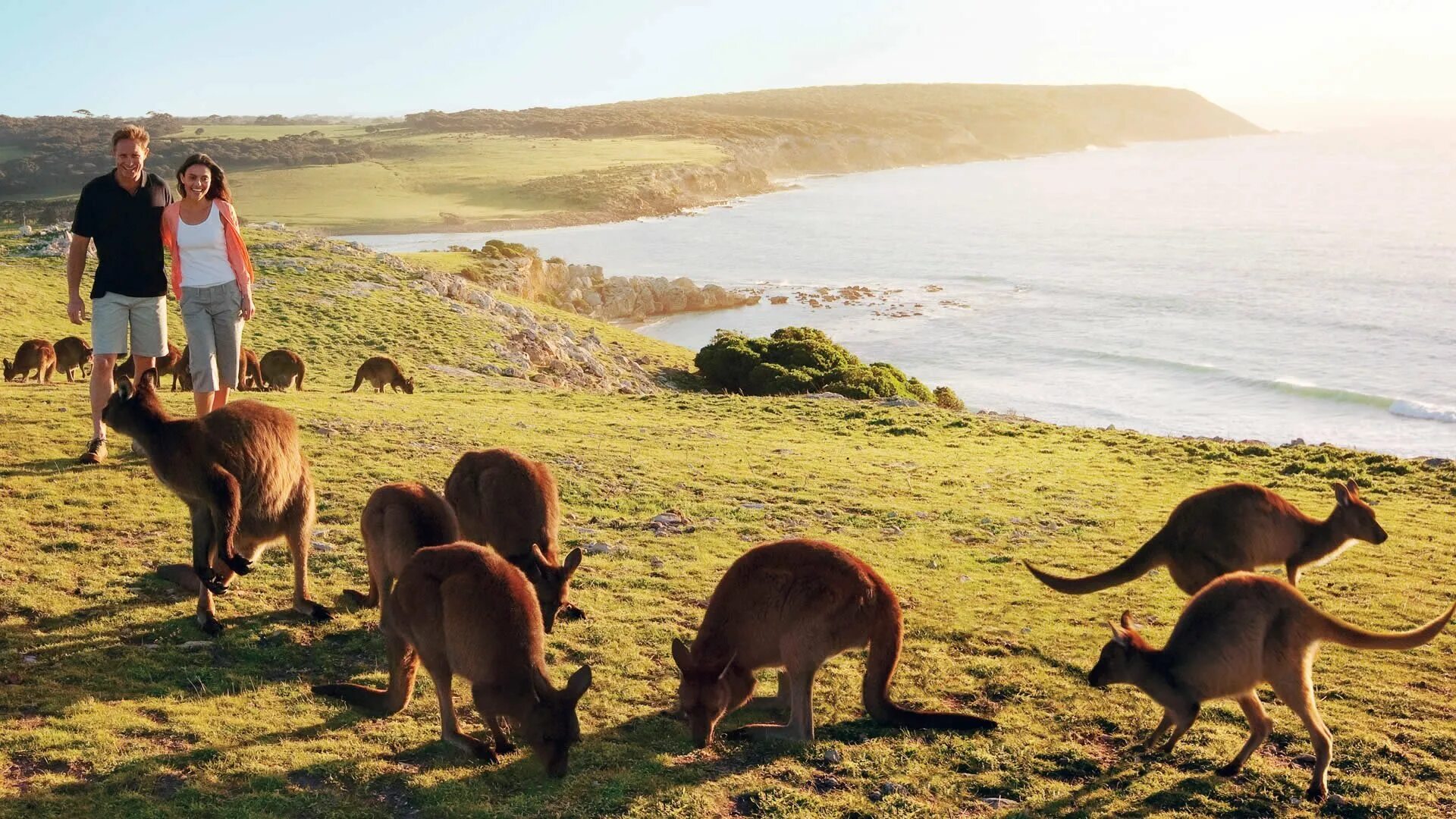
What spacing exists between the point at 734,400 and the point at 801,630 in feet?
53.6

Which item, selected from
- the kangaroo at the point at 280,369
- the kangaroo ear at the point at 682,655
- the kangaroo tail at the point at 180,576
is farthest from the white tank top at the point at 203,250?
the kangaroo at the point at 280,369

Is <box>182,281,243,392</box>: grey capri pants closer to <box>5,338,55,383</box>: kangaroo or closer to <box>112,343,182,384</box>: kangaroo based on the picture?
<box>112,343,182,384</box>: kangaroo

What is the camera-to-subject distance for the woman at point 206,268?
8.93 meters

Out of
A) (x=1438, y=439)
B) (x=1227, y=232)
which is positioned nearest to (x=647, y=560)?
(x=1438, y=439)

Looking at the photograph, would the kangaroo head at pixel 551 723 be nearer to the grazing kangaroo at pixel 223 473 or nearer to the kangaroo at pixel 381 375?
the grazing kangaroo at pixel 223 473

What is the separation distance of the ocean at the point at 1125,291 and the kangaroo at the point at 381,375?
22344mm

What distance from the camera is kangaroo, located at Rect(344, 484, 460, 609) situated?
21.9 feet

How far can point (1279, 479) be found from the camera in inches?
651

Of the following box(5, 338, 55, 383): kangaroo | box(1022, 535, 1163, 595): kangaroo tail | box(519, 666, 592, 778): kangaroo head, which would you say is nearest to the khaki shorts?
box(519, 666, 592, 778): kangaroo head

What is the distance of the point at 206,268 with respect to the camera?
9.03 meters

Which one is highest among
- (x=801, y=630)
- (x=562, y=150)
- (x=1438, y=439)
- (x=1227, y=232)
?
(x=562, y=150)

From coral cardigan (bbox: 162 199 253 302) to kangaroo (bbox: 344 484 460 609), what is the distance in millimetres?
3331

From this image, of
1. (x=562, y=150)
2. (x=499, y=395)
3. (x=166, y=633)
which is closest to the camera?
(x=166, y=633)

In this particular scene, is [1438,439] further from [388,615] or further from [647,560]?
[388,615]
